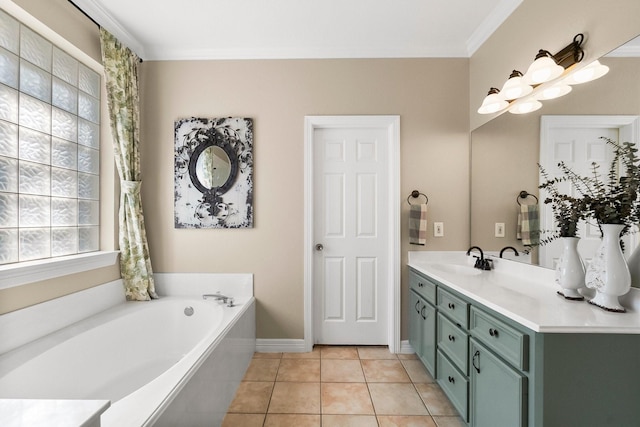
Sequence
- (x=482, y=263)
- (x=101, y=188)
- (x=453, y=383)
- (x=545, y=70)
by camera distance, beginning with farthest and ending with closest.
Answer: (x=101, y=188)
(x=482, y=263)
(x=453, y=383)
(x=545, y=70)

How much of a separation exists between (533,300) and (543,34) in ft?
5.11

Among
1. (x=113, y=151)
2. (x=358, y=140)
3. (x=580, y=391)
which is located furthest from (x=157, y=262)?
(x=580, y=391)

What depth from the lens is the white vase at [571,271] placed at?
1401mm

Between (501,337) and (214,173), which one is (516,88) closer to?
(501,337)

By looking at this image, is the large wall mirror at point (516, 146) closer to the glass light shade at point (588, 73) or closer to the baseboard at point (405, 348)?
the glass light shade at point (588, 73)

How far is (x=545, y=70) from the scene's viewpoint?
5.20 feet

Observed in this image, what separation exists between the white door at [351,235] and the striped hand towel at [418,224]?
0.23 m

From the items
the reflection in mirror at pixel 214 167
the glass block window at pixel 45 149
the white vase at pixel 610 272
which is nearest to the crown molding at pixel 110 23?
the glass block window at pixel 45 149

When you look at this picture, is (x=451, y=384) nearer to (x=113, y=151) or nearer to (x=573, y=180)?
(x=573, y=180)

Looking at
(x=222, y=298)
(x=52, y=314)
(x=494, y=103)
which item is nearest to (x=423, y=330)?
(x=222, y=298)

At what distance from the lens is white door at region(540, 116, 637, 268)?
4.35ft

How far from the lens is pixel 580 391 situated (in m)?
1.10

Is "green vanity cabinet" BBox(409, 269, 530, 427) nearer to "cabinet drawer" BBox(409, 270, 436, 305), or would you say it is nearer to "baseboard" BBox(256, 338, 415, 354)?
"cabinet drawer" BBox(409, 270, 436, 305)

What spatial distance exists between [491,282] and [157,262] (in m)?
2.61
